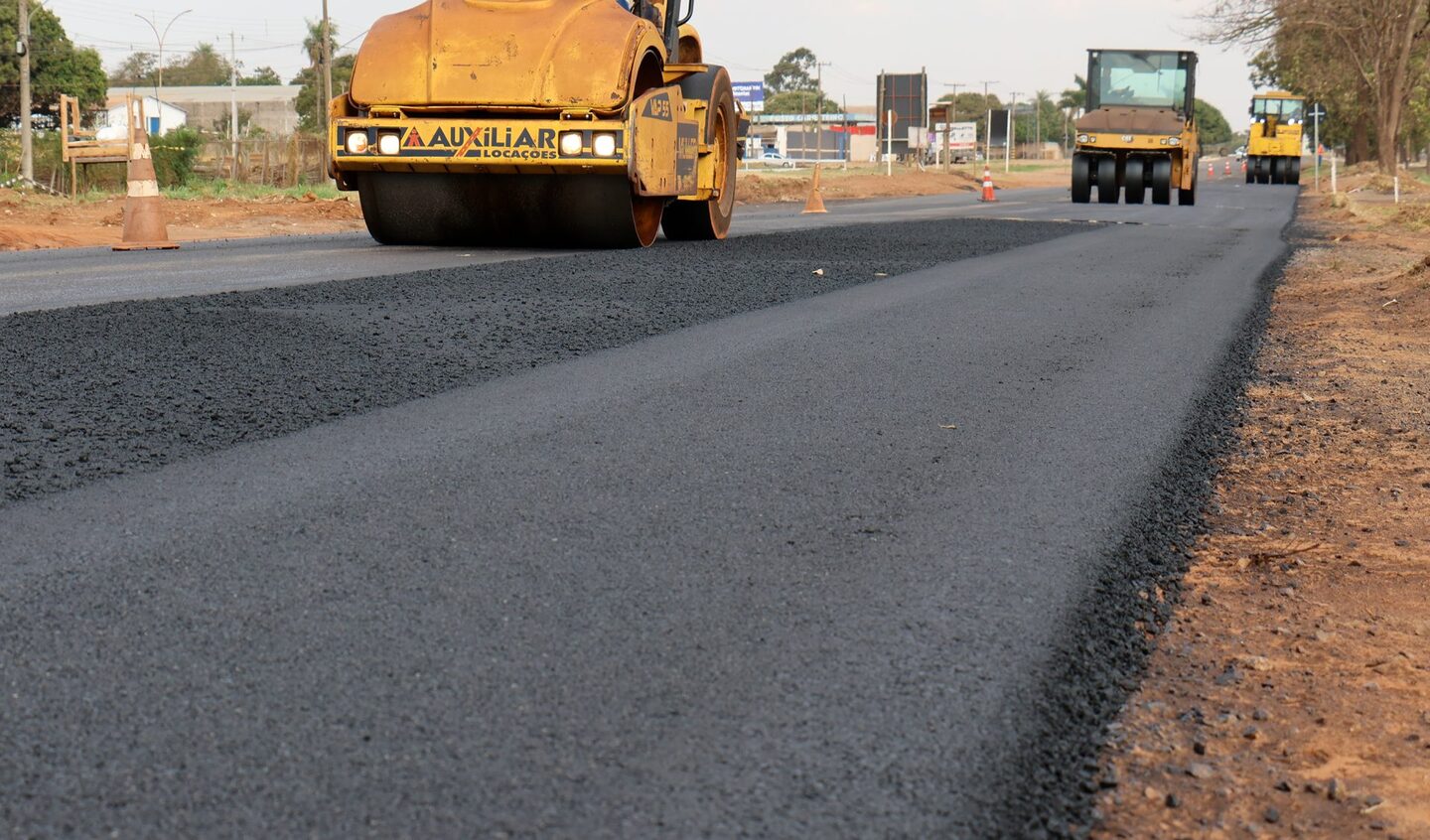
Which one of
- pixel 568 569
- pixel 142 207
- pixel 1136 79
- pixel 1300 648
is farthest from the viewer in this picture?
pixel 1136 79

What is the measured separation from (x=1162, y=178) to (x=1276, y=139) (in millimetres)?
26828

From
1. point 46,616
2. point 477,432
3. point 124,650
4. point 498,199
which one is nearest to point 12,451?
point 477,432

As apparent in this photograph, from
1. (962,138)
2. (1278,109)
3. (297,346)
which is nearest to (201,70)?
(962,138)

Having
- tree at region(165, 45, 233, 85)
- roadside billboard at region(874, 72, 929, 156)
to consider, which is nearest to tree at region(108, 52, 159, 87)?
tree at region(165, 45, 233, 85)

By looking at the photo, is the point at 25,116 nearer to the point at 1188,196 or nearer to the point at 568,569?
the point at 1188,196

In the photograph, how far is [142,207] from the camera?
13.6 meters

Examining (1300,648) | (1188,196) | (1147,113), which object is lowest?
(1300,648)

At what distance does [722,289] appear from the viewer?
10.3 m

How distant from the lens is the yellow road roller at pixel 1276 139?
5406 cm

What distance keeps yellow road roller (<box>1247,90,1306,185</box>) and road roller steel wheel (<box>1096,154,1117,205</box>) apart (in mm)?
25153

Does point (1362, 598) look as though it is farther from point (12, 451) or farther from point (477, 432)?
point (12, 451)

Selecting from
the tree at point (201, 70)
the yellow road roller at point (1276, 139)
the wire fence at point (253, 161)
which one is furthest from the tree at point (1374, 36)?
the tree at point (201, 70)

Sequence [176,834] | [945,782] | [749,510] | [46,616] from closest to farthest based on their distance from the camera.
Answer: [176,834] → [945,782] → [46,616] → [749,510]

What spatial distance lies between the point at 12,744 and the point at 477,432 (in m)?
2.86
